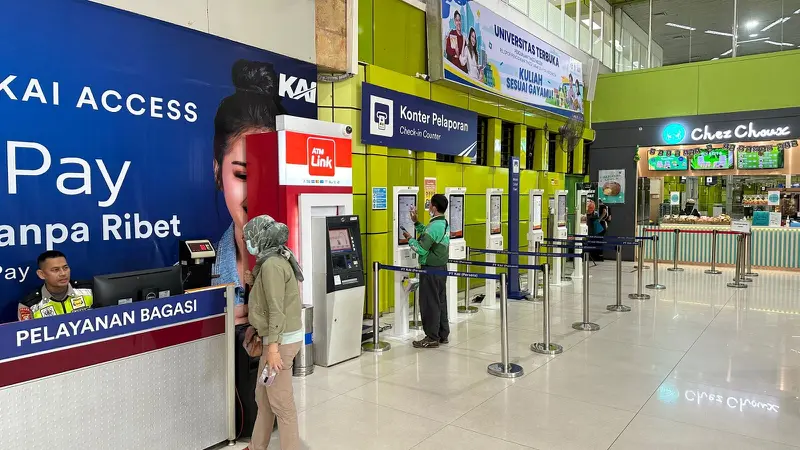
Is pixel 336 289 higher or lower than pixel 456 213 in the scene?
lower

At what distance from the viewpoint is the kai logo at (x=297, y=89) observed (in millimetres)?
5652

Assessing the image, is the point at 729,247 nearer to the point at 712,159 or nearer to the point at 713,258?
the point at 713,258

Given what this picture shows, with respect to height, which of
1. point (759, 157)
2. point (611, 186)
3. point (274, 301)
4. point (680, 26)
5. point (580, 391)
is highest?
point (680, 26)

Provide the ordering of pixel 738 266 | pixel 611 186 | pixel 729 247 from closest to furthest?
1. pixel 738 266
2. pixel 729 247
3. pixel 611 186

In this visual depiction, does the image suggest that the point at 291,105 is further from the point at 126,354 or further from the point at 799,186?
the point at 799,186

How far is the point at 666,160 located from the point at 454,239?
8.29m

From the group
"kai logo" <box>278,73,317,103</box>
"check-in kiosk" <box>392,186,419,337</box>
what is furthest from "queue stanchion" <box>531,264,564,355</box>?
"kai logo" <box>278,73,317,103</box>

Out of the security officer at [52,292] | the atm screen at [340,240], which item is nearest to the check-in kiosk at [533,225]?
the atm screen at [340,240]

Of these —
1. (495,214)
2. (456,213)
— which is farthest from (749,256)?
(456,213)

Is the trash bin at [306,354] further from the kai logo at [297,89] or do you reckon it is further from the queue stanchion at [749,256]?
the queue stanchion at [749,256]

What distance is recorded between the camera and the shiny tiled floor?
11.7 ft

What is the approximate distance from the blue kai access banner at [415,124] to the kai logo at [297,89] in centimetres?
79

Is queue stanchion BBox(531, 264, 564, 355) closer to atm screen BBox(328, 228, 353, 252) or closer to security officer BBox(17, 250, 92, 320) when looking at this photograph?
atm screen BBox(328, 228, 353, 252)

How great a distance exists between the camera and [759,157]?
11883 mm
